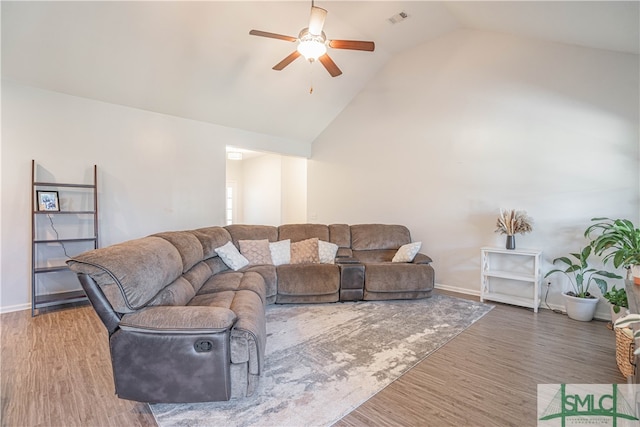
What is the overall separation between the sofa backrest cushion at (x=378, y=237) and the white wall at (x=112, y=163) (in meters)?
2.46

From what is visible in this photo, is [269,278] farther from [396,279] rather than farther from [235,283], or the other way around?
[396,279]

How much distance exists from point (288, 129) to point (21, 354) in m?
4.88

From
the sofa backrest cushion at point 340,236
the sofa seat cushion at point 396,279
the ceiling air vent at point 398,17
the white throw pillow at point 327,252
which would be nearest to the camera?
the sofa seat cushion at point 396,279

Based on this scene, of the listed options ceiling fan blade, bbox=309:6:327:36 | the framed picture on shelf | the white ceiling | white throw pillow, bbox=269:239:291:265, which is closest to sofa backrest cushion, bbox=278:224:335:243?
white throw pillow, bbox=269:239:291:265

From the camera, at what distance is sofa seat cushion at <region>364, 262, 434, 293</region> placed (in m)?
3.95

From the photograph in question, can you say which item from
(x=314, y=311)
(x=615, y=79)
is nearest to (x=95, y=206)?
(x=314, y=311)

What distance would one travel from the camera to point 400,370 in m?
2.32

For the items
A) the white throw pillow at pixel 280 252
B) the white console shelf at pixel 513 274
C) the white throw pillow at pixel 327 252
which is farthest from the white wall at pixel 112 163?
the white console shelf at pixel 513 274

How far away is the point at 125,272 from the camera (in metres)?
1.82

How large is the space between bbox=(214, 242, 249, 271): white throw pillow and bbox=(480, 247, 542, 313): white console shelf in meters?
3.24

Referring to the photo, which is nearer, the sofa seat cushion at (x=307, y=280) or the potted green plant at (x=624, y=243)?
the potted green plant at (x=624, y=243)

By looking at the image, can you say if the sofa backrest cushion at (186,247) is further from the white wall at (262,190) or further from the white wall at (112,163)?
the white wall at (262,190)

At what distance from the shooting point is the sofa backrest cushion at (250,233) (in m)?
4.28

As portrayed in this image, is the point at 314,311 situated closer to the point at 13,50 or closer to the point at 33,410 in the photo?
the point at 33,410
